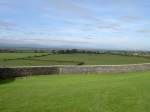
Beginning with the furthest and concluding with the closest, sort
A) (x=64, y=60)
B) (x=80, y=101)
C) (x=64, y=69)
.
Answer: (x=64, y=60) → (x=64, y=69) → (x=80, y=101)

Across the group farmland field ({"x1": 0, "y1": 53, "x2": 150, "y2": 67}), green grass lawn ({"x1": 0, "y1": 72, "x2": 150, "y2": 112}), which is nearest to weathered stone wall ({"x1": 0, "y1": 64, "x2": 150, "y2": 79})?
green grass lawn ({"x1": 0, "y1": 72, "x2": 150, "y2": 112})

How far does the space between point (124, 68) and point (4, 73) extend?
7731 millimetres

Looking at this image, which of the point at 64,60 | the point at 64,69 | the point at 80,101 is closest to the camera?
the point at 80,101

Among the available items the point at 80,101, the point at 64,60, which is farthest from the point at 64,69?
the point at 64,60

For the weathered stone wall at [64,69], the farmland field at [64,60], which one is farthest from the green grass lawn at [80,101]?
the farmland field at [64,60]

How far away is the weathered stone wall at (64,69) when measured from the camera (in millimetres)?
14005

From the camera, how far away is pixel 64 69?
15.3m

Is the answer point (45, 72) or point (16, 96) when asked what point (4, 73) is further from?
point (16, 96)

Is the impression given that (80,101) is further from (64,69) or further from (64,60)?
(64,60)

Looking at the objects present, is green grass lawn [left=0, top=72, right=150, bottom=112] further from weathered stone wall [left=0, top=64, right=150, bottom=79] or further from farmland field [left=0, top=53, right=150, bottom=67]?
farmland field [left=0, top=53, right=150, bottom=67]

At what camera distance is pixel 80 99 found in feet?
23.5

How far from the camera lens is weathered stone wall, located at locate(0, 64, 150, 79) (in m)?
14.0

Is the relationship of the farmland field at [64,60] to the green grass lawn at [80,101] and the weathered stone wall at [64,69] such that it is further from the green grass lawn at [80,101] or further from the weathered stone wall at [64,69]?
the green grass lawn at [80,101]

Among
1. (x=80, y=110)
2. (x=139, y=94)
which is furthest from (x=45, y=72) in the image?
(x=80, y=110)
